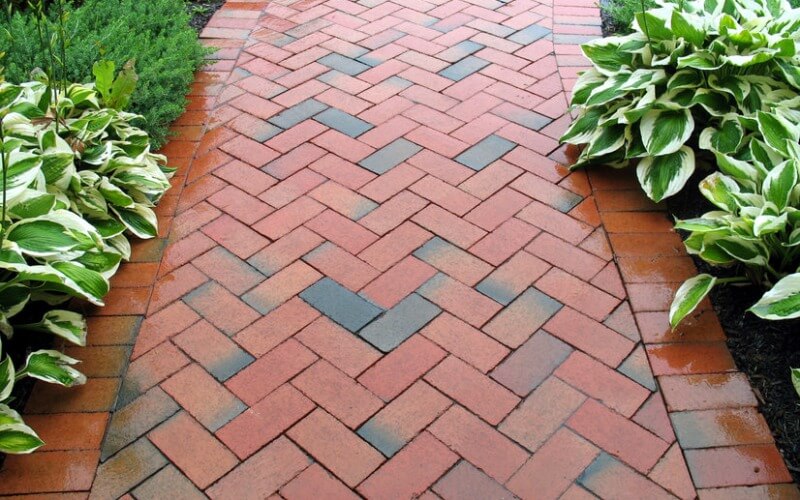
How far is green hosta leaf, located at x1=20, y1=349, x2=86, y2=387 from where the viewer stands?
87.6 inches

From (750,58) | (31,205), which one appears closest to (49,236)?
(31,205)

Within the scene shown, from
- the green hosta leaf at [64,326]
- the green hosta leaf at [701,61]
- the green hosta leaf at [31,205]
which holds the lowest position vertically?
the green hosta leaf at [64,326]

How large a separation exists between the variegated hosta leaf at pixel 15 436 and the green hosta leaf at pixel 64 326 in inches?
12.7

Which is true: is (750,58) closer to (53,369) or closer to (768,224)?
(768,224)

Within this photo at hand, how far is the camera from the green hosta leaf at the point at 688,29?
2973 mm

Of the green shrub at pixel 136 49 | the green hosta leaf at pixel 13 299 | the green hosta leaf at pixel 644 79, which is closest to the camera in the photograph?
the green hosta leaf at pixel 13 299

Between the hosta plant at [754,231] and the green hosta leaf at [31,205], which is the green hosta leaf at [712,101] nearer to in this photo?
the hosta plant at [754,231]

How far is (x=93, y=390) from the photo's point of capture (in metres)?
2.34

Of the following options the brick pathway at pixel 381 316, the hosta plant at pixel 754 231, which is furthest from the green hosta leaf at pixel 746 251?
the brick pathway at pixel 381 316

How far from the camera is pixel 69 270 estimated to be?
2.34 metres

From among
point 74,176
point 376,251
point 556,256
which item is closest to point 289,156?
point 376,251

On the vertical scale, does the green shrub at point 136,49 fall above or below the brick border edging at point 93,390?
above

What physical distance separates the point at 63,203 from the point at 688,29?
2.29 m

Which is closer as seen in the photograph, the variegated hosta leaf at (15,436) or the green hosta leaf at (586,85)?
the variegated hosta leaf at (15,436)
